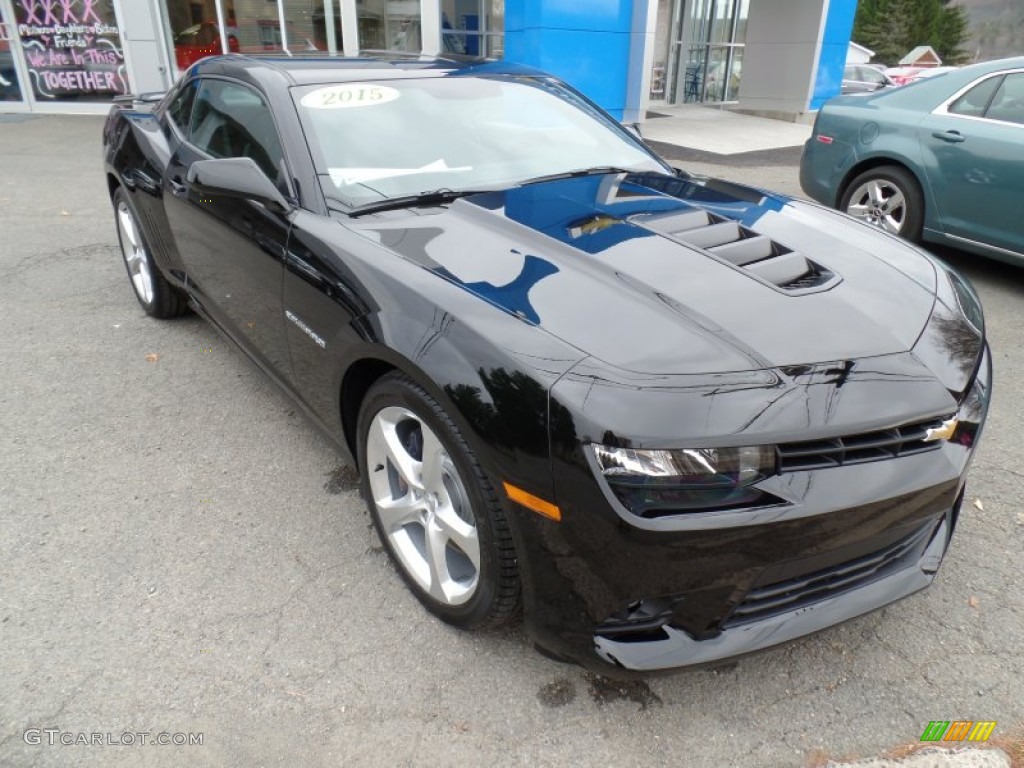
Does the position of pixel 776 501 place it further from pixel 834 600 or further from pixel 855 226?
pixel 855 226

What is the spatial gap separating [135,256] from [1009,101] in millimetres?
5678

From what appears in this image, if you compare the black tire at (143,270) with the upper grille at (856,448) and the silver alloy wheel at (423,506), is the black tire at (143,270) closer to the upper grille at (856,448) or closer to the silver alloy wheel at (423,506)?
the silver alloy wheel at (423,506)

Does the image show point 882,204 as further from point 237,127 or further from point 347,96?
point 237,127

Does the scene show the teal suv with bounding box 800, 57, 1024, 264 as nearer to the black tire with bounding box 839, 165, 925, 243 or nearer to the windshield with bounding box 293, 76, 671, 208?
the black tire with bounding box 839, 165, 925, 243

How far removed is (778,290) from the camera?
208cm

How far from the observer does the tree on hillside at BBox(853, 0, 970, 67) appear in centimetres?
4256

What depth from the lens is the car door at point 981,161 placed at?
4766 mm

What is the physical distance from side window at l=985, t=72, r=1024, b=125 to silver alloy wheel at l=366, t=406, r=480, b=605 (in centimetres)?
483

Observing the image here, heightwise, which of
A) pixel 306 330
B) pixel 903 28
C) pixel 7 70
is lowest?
pixel 903 28

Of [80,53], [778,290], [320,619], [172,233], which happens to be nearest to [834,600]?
[778,290]

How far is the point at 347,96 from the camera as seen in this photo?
2957mm

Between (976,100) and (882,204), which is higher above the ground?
(976,100)

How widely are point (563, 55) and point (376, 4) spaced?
4.05 m

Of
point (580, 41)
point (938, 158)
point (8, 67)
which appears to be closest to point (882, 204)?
point (938, 158)
